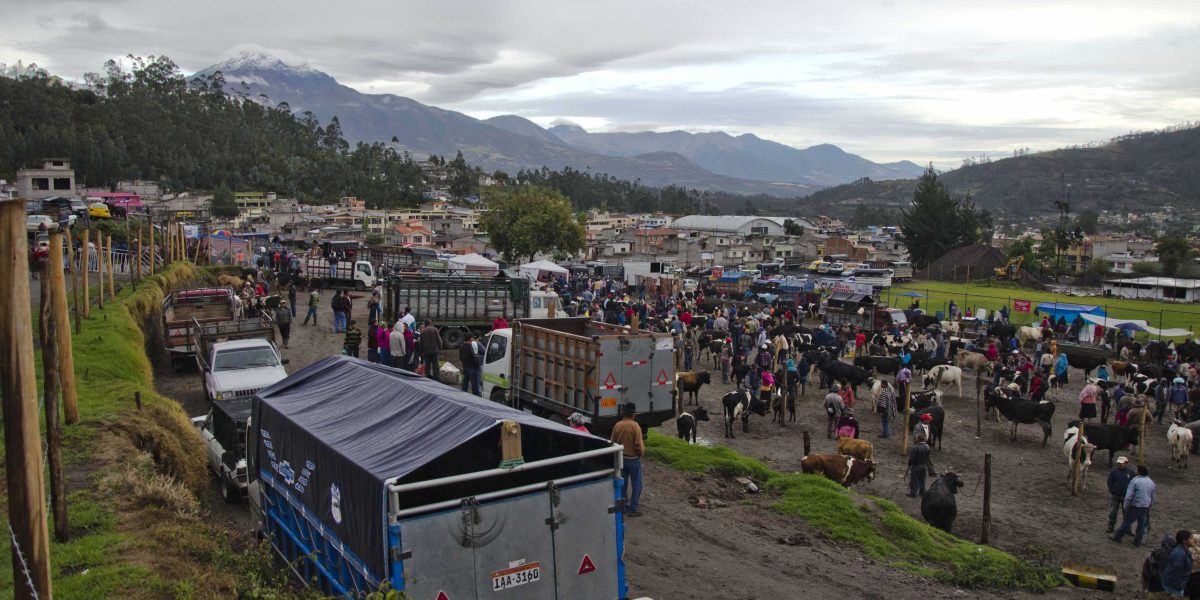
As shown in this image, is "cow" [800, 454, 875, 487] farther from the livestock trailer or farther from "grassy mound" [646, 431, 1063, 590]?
the livestock trailer

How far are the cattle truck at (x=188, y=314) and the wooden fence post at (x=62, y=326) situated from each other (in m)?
8.96

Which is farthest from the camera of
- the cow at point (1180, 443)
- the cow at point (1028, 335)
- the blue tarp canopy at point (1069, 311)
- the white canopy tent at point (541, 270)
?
the white canopy tent at point (541, 270)

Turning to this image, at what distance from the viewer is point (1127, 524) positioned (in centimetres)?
1266

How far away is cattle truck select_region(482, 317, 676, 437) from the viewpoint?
45.0 ft

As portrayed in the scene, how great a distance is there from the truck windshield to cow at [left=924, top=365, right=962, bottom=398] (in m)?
17.2

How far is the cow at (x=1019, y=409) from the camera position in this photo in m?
18.0

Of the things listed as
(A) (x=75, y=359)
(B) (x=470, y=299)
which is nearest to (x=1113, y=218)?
(B) (x=470, y=299)

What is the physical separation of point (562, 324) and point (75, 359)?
28.1ft

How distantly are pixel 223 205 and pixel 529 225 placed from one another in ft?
143

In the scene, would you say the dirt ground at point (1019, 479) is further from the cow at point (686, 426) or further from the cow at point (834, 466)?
the cow at point (686, 426)

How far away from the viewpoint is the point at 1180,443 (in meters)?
16.3

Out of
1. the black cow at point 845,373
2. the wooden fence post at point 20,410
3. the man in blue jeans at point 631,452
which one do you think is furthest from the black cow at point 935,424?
the wooden fence post at point 20,410

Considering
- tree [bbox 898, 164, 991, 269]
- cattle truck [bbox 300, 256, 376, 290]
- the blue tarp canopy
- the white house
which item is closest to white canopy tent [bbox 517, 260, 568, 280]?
cattle truck [bbox 300, 256, 376, 290]

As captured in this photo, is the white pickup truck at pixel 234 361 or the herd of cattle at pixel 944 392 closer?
the herd of cattle at pixel 944 392
